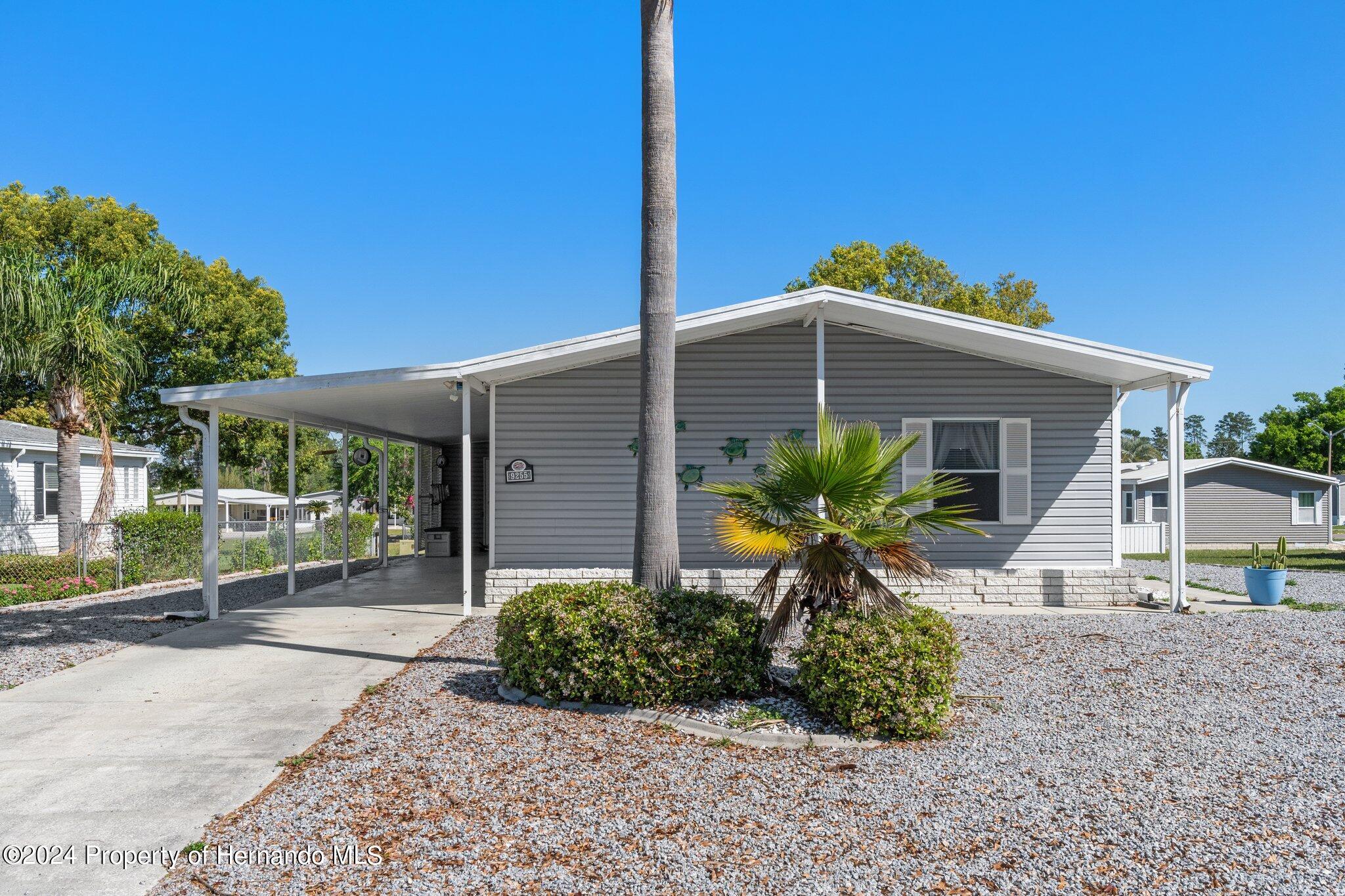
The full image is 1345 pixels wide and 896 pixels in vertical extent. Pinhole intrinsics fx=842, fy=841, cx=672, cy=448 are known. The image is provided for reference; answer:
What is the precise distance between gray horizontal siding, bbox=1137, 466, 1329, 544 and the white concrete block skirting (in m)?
19.6

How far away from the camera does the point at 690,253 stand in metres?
9.20

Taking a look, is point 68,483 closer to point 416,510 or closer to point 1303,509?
point 416,510

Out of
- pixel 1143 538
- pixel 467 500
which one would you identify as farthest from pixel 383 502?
pixel 1143 538

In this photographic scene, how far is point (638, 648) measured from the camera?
209 inches

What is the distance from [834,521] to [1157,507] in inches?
1091

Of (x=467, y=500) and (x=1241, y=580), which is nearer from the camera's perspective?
(x=467, y=500)

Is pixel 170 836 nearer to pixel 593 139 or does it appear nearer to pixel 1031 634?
pixel 1031 634

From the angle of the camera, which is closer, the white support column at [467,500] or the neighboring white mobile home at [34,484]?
the white support column at [467,500]

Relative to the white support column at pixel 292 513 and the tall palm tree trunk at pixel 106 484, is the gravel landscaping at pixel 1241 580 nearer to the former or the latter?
the white support column at pixel 292 513

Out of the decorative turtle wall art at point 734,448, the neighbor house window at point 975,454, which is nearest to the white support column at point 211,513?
the decorative turtle wall art at point 734,448

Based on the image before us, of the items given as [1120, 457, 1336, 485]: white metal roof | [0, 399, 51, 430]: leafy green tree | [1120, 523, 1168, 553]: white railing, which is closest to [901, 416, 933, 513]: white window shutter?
[1120, 523, 1168, 553]: white railing

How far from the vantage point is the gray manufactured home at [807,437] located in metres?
10.0

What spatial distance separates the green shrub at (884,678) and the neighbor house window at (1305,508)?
94.1 ft

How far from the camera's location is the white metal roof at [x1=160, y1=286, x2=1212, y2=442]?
879 centimetres
